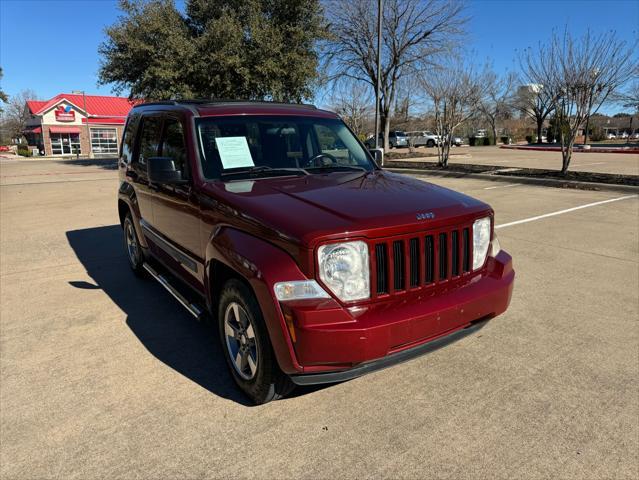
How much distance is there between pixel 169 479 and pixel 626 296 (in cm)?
461

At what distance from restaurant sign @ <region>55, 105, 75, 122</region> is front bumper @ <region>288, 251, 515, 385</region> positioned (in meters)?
55.6

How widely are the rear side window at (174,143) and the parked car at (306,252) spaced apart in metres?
0.02

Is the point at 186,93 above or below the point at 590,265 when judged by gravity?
above

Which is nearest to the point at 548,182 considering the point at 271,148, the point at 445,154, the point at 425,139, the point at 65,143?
the point at 445,154

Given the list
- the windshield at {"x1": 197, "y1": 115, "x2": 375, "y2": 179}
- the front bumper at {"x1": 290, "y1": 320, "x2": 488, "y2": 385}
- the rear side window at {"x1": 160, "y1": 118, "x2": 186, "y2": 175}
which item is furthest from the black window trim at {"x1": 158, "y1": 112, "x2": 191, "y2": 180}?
the front bumper at {"x1": 290, "y1": 320, "x2": 488, "y2": 385}

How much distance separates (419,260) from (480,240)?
0.68 m

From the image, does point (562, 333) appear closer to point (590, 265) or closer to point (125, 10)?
point (590, 265)

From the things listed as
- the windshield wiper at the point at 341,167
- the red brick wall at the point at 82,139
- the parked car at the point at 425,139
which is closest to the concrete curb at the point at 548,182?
the windshield wiper at the point at 341,167

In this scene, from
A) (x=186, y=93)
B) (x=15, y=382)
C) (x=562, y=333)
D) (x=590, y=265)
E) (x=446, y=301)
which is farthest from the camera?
(x=186, y=93)

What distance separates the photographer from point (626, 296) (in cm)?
480

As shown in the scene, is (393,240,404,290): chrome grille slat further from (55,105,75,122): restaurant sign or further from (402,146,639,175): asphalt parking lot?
(55,105,75,122): restaurant sign

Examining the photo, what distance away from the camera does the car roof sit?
153 inches

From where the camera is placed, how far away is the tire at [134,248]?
17.6ft

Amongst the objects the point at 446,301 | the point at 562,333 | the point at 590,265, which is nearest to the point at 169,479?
the point at 446,301
